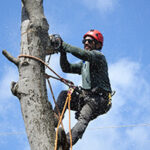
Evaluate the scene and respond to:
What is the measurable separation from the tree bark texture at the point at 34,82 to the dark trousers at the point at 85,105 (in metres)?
1.00

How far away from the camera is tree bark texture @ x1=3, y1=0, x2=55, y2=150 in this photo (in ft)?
11.2

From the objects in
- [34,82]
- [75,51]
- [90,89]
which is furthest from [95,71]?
[34,82]

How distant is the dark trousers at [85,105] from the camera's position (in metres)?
4.58

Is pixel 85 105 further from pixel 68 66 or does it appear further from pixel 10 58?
pixel 10 58

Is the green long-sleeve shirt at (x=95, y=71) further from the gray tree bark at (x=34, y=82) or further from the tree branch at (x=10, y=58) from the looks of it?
the tree branch at (x=10, y=58)

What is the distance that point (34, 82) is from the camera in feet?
12.1

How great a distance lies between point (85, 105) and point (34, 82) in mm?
1348

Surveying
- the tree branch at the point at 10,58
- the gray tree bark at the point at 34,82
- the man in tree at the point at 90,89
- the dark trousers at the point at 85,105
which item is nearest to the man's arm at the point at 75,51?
the man in tree at the point at 90,89

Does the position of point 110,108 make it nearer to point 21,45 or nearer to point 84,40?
point 84,40

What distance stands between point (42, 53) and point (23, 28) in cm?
42

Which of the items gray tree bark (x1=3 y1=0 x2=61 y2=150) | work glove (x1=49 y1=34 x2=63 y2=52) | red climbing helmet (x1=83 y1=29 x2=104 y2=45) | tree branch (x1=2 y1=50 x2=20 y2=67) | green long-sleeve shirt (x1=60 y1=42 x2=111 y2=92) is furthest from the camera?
red climbing helmet (x1=83 y1=29 x2=104 y2=45)

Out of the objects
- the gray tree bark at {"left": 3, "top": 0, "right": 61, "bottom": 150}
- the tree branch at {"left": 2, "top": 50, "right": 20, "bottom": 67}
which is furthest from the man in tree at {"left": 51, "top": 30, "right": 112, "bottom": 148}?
the tree branch at {"left": 2, "top": 50, "right": 20, "bottom": 67}

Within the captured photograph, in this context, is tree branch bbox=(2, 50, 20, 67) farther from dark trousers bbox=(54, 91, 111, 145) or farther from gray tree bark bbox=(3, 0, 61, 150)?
dark trousers bbox=(54, 91, 111, 145)

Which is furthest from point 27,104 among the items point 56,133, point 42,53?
point 42,53
